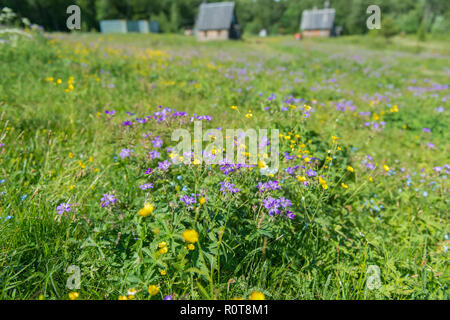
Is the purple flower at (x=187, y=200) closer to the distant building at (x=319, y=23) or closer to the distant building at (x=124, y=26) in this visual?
the distant building at (x=124, y=26)

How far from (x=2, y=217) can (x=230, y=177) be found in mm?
1716

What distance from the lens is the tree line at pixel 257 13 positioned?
37.2 metres

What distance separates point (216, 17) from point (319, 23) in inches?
1057

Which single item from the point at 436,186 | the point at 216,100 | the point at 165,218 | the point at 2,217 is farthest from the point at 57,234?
the point at 436,186

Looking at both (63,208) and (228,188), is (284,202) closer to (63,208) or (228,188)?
(228,188)

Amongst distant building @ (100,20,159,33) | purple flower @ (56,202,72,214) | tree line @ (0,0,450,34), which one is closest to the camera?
purple flower @ (56,202,72,214)

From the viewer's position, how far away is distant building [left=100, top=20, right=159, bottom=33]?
1832 inches

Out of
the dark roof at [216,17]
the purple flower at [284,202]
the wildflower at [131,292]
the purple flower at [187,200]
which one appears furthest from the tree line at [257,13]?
Result: the purple flower at [284,202]

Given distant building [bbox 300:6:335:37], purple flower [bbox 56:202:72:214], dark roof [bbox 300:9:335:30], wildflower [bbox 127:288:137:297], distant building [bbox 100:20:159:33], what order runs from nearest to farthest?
wildflower [bbox 127:288:137:297] → purple flower [bbox 56:202:72:214] → distant building [bbox 100:20:159:33] → dark roof [bbox 300:9:335:30] → distant building [bbox 300:6:335:37]

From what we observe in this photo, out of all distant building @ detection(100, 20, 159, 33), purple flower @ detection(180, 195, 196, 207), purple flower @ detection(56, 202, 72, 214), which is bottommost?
purple flower @ detection(56, 202, 72, 214)

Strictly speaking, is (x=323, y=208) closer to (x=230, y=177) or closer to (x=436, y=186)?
(x=230, y=177)

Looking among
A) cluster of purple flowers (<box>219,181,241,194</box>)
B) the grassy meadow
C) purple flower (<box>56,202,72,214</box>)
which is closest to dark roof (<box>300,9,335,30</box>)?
the grassy meadow

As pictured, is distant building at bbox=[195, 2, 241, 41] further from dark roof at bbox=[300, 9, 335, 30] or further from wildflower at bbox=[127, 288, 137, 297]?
wildflower at bbox=[127, 288, 137, 297]

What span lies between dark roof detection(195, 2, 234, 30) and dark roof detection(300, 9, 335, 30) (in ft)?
77.2
